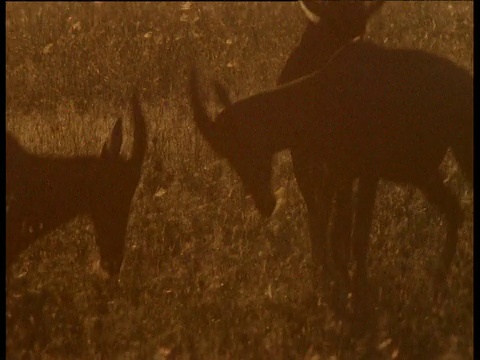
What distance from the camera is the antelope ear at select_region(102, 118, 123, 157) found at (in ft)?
16.3

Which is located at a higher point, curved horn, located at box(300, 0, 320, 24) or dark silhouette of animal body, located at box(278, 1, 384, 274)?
curved horn, located at box(300, 0, 320, 24)

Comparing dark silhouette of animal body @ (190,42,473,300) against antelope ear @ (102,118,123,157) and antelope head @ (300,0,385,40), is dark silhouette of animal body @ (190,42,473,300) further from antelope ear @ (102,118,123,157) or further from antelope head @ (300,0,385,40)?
antelope ear @ (102,118,123,157)

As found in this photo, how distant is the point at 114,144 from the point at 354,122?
1.18 m

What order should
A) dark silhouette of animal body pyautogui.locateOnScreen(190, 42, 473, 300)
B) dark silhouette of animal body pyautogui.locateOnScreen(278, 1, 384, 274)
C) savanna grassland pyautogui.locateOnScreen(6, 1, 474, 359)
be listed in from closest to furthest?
1. savanna grassland pyautogui.locateOnScreen(6, 1, 474, 359)
2. dark silhouette of animal body pyautogui.locateOnScreen(190, 42, 473, 300)
3. dark silhouette of animal body pyautogui.locateOnScreen(278, 1, 384, 274)

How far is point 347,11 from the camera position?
506 centimetres

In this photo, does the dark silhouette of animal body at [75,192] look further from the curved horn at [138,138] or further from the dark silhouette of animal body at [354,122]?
the dark silhouette of animal body at [354,122]

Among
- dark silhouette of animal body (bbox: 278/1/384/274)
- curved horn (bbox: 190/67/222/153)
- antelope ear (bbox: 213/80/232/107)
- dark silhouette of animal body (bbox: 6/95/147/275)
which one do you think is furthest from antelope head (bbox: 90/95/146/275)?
dark silhouette of animal body (bbox: 278/1/384/274)

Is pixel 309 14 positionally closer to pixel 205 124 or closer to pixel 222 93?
pixel 222 93

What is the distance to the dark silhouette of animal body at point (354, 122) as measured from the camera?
4941mm

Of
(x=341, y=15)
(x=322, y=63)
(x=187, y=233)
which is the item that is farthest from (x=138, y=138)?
(x=341, y=15)

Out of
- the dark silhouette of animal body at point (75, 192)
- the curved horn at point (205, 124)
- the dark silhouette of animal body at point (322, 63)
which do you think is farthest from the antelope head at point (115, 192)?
the dark silhouette of animal body at point (322, 63)

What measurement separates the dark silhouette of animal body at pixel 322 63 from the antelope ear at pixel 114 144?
844 mm

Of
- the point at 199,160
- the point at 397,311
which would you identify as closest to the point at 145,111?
the point at 199,160

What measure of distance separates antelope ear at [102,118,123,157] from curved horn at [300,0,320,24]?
1097 millimetres
